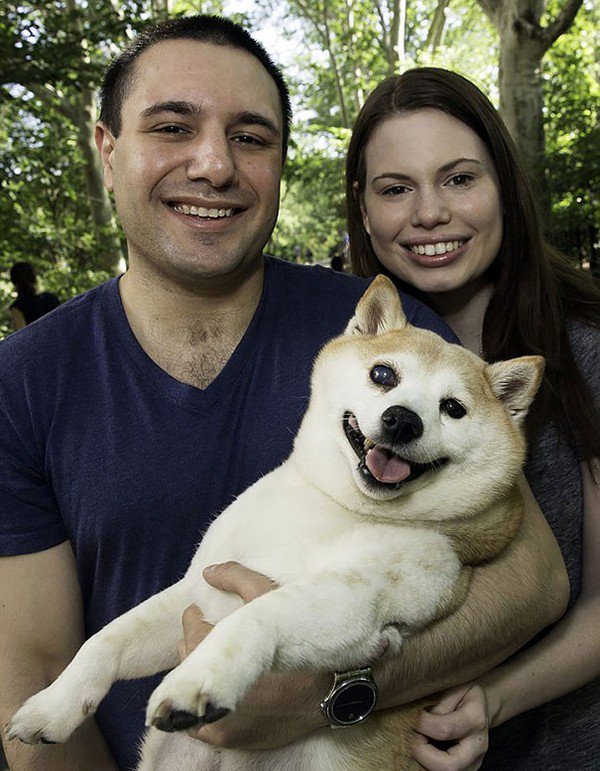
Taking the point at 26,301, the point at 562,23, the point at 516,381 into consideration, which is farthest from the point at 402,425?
the point at 562,23

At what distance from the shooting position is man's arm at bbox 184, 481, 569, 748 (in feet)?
5.41

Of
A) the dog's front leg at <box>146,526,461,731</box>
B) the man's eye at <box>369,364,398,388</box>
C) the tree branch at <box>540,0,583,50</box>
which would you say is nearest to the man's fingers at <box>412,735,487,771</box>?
the dog's front leg at <box>146,526,461,731</box>

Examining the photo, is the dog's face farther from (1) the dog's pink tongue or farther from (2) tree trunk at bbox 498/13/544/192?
(2) tree trunk at bbox 498/13/544/192

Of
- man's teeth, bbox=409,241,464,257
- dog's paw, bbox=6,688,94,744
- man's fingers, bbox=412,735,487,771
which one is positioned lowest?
man's fingers, bbox=412,735,487,771

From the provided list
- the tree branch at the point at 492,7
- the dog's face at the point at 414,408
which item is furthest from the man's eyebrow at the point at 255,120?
the tree branch at the point at 492,7

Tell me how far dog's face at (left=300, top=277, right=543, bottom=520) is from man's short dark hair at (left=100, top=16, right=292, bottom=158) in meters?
0.95

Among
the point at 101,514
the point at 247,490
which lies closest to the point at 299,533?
the point at 247,490

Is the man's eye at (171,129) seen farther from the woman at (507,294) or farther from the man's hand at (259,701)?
the man's hand at (259,701)

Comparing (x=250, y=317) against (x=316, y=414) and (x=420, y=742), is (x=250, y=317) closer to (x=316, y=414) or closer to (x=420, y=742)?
(x=316, y=414)

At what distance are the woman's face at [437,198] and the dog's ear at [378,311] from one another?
60 cm

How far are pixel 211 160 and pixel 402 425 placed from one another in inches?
39.2

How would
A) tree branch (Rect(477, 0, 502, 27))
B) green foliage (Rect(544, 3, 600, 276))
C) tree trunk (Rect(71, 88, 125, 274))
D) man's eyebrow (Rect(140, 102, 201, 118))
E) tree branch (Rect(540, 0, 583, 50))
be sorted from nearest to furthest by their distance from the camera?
man's eyebrow (Rect(140, 102, 201, 118))
tree branch (Rect(540, 0, 583, 50))
tree branch (Rect(477, 0, 502, 27))
green foliage (Rect(544, 3, 600, 276))
tree trunk (Rect(71, 88, 125, 274))

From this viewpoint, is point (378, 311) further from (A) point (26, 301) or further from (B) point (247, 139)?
(A) point (26, 301)

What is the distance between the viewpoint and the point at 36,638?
2.14m
